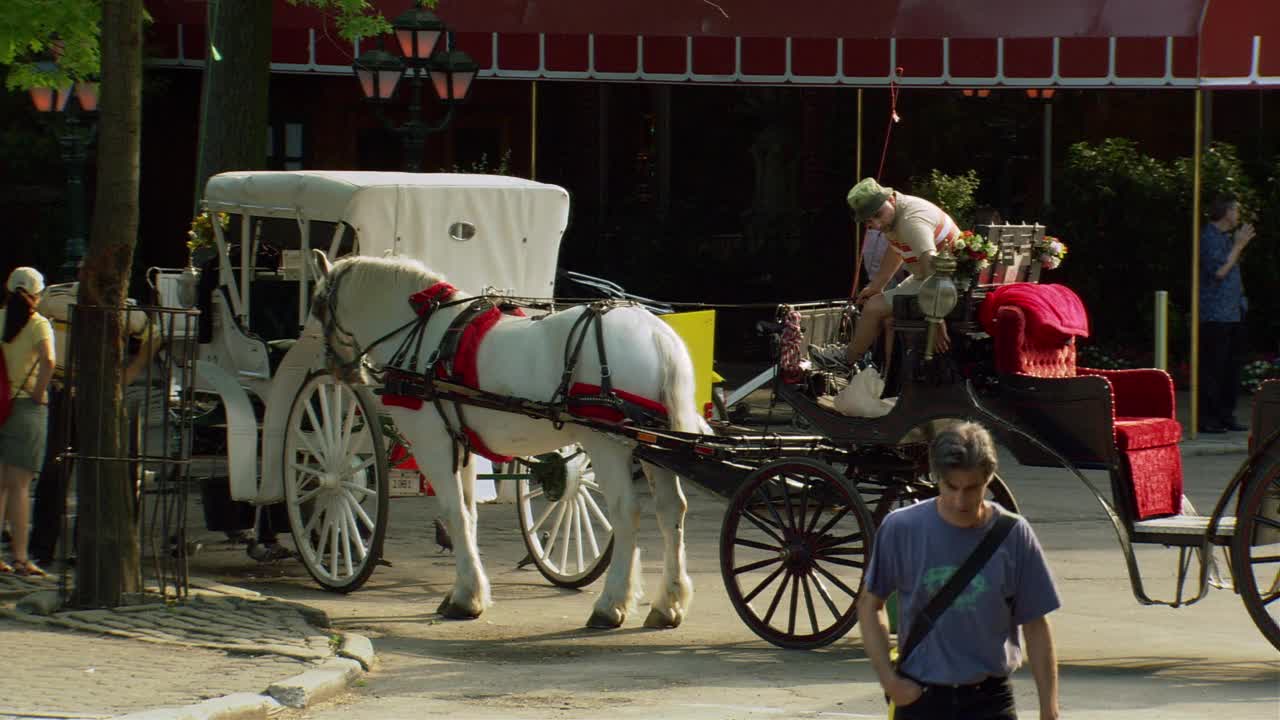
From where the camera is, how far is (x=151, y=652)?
8594 mm

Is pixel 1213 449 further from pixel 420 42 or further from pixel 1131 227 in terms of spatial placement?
pixel 420 42

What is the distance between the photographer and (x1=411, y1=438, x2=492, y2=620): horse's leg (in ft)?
32.9

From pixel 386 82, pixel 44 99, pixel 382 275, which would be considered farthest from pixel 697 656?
pixel 44 99

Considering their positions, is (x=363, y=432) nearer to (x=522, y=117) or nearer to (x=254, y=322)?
(x=254, y=322)

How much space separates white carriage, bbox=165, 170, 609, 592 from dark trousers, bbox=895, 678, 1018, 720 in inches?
229

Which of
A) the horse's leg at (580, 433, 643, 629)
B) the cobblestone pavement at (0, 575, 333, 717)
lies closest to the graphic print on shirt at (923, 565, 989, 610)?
the cobblestone pavement at (0, 575, 333, 717)

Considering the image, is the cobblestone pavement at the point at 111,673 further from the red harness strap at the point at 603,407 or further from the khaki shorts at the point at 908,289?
the khaki shorts at the point at 908,289

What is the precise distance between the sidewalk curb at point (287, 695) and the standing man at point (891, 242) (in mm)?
2911

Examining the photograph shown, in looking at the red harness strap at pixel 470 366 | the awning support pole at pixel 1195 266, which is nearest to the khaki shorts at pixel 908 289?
the red harness strap at pixel 470 366

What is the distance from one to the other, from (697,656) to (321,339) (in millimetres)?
3429

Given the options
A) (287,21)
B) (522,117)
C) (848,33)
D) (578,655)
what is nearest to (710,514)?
(578,655)

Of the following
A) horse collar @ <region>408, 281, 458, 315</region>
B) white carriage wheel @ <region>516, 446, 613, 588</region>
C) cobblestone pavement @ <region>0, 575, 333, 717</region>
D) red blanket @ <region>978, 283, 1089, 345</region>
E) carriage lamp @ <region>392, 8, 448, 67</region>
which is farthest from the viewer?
carriage lamp @ <region>392, 8, 448, 67</region>

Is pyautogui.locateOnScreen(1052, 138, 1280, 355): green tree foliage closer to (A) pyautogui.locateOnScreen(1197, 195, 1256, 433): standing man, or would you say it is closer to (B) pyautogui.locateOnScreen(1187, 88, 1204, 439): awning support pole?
(A) pyautogui.locateOnScreen(1197, 195, 1256, 433): standing man

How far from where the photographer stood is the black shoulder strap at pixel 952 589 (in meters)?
5.11
